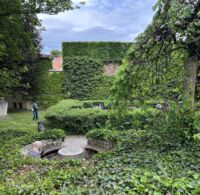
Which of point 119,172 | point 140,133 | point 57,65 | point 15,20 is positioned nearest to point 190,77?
point 140,133

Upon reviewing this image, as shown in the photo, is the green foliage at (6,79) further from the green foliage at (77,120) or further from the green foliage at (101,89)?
the green foliage at (101,89)

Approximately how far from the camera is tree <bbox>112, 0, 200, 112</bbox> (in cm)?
448

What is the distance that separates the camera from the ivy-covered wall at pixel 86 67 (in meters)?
17.7

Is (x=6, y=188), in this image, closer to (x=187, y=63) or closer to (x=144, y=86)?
(x=144, y=86)

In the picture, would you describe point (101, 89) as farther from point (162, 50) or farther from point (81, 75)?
point (162, 50)

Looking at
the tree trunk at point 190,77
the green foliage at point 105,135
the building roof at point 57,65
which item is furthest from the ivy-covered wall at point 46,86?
the tree trunk at point 190,77

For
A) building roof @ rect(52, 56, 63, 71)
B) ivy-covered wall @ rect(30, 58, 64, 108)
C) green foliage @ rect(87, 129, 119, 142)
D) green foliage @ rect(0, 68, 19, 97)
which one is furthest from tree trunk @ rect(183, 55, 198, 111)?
building roof @ rect(52, 56, 63, 71)

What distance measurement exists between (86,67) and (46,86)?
10.7 ft

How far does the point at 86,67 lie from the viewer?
17703 millimetres

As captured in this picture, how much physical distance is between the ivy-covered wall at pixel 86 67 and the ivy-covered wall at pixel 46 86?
24.7 inches

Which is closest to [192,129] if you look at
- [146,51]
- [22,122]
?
[146,51]

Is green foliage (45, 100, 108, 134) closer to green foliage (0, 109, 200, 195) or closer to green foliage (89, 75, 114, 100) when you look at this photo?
green foliage (0, 109, 200, 195)

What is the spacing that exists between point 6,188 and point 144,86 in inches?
126

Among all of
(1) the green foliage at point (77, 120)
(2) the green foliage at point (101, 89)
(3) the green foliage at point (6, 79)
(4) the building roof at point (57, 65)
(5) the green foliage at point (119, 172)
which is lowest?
(1) the green foliage at point (77, 120)
